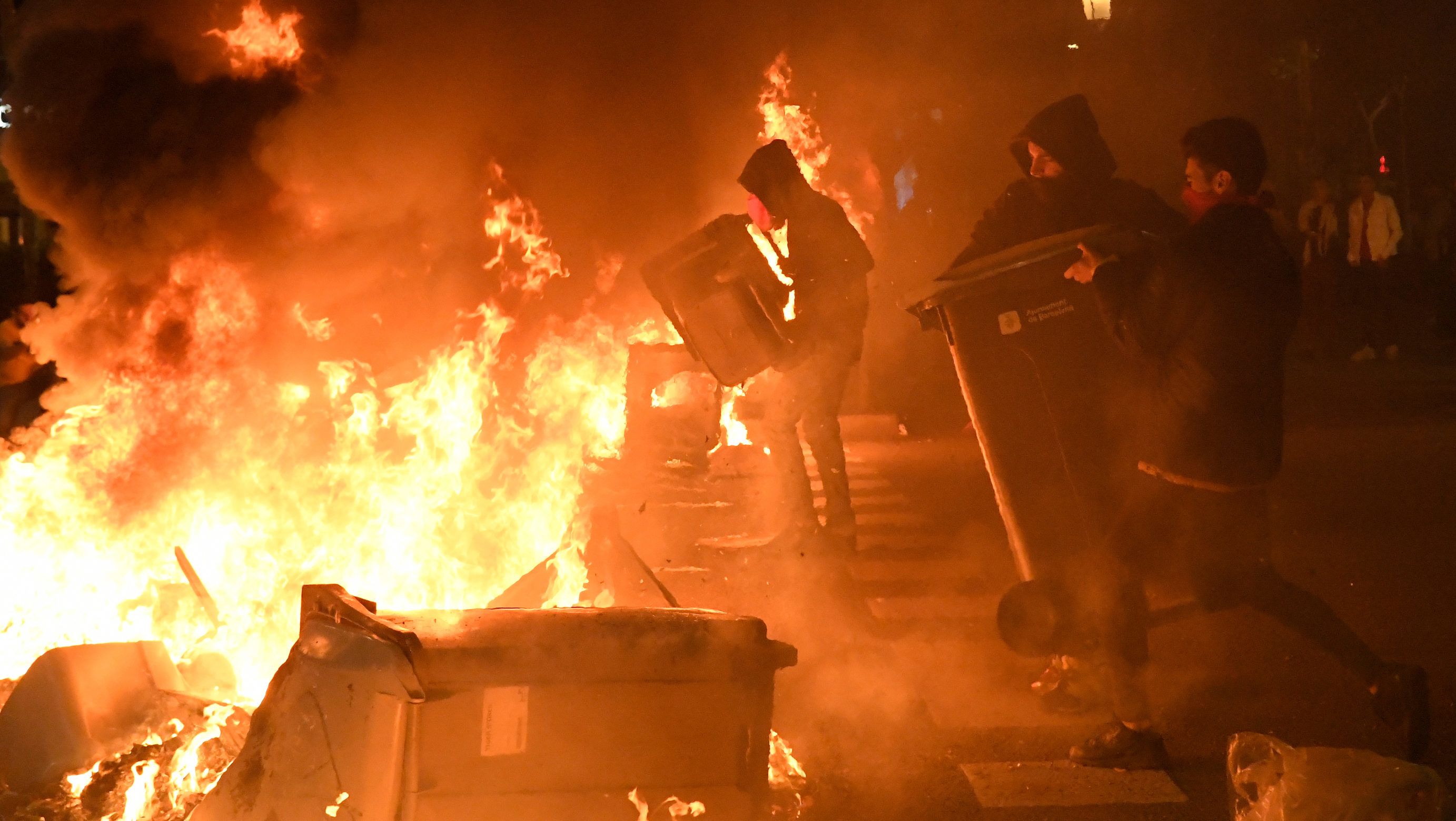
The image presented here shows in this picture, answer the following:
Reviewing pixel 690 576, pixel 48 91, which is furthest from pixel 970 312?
pixel 48 91

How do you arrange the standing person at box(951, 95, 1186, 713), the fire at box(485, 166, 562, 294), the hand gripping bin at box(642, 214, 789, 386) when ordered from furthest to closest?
the fire at box(485, 166, 562, 294), the hand gripping bin at box(642, 214, 789, 386), the standing person at box(951, 95, 1186, 713)

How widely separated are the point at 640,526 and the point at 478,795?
4.93 m

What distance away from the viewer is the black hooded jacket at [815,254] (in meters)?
6.95

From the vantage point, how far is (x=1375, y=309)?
16281 millimetres

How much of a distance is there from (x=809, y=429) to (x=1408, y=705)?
11.9ft

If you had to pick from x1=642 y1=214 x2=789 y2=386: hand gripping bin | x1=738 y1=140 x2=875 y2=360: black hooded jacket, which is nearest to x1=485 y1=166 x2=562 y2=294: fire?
x1=642 y1=214 x2=789 y2=386: hand gripping bin

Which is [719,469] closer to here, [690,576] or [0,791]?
[690,576]

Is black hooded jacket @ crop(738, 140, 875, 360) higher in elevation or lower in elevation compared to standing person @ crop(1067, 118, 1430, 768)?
higher

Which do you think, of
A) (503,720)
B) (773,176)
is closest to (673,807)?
(503,720)

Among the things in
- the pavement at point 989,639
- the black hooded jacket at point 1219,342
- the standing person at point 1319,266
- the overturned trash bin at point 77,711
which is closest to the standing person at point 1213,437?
the black hooded jacket at point 1219,342

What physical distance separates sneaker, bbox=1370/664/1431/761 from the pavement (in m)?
0.16

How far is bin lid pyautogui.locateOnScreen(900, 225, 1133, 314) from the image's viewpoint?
16.6 feet

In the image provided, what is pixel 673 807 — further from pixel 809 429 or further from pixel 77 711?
pixel 809 429

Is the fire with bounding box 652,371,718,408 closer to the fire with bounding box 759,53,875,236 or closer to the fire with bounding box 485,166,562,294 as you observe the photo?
the fire with bounding box 759,53,875,236
